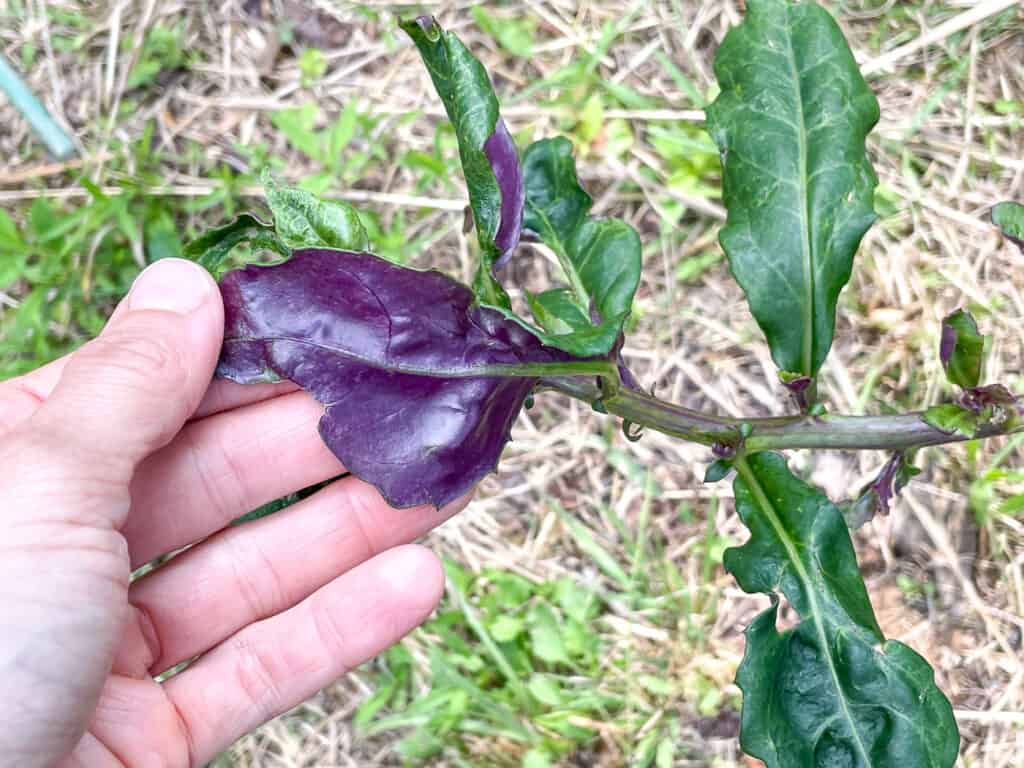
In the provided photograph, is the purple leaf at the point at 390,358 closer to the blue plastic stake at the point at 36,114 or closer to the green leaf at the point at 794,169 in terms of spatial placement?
the green leaf at the point at 794,169

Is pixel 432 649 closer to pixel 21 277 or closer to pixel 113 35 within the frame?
pixel 21 277

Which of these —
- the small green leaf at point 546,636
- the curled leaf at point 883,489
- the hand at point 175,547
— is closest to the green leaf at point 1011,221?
the curled leaf at point 883,489

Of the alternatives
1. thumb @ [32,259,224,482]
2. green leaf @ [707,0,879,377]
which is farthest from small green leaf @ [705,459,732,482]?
thumb @ [32,259,224,482]

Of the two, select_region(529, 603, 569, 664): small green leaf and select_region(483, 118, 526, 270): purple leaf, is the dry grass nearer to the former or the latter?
select_region(529, 603, 569, 664): small green leaf

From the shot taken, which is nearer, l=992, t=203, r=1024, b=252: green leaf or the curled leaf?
l=992, t=203, r=1024, b=252: green leaf

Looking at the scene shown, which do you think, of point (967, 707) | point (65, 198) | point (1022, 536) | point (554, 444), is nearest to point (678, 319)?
point (554, 444)
